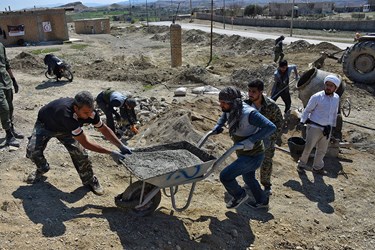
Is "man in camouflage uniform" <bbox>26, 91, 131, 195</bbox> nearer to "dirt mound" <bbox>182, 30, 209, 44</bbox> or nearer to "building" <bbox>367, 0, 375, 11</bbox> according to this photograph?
"dirt mound" <bbox>182, 30, 209, 44</bbox>

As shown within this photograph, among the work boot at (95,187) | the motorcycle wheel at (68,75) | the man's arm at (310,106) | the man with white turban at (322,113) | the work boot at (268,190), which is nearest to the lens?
the work boot at (95,187)

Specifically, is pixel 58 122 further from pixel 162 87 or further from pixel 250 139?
pixel 162 87

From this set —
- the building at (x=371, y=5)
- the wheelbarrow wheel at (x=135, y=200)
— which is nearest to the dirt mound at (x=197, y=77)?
the wheelbarrow wheel at (x=135, y=200)

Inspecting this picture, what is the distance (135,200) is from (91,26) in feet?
119

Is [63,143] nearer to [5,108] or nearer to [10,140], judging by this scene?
[5,108]

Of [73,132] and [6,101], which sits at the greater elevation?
[73,132]

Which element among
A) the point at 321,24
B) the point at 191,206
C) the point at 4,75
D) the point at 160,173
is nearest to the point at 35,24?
the point at 4,75

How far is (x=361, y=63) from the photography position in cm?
1052

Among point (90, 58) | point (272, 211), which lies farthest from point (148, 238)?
point (90, 58)

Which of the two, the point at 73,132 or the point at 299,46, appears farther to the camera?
the point at 299,46

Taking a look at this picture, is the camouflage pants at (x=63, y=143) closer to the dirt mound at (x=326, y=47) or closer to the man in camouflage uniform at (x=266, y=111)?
the man in camouflage uniform at (x=266, y=111)

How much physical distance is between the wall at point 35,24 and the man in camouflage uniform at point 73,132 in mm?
24086

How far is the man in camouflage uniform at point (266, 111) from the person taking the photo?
4.15m

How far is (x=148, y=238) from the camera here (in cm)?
368
